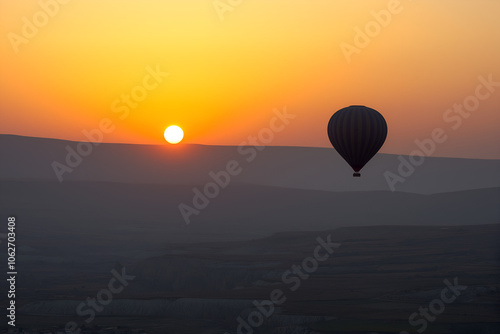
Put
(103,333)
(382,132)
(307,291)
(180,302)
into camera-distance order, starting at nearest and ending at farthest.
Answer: (382,132), (103,333), (180,302), (307,291)

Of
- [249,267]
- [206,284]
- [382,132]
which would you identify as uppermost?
[249,267]

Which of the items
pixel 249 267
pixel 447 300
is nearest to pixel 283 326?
pixel 447 300

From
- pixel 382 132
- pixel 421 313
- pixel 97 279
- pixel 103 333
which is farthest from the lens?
pixel 97 279

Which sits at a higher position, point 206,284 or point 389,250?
point 389,250

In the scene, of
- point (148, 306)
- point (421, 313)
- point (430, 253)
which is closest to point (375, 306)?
point (421, 313)

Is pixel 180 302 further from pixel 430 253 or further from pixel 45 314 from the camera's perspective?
pixel 430 253

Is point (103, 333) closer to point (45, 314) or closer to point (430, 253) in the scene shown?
point (45, 314)

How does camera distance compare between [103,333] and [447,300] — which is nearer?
[103,333]
